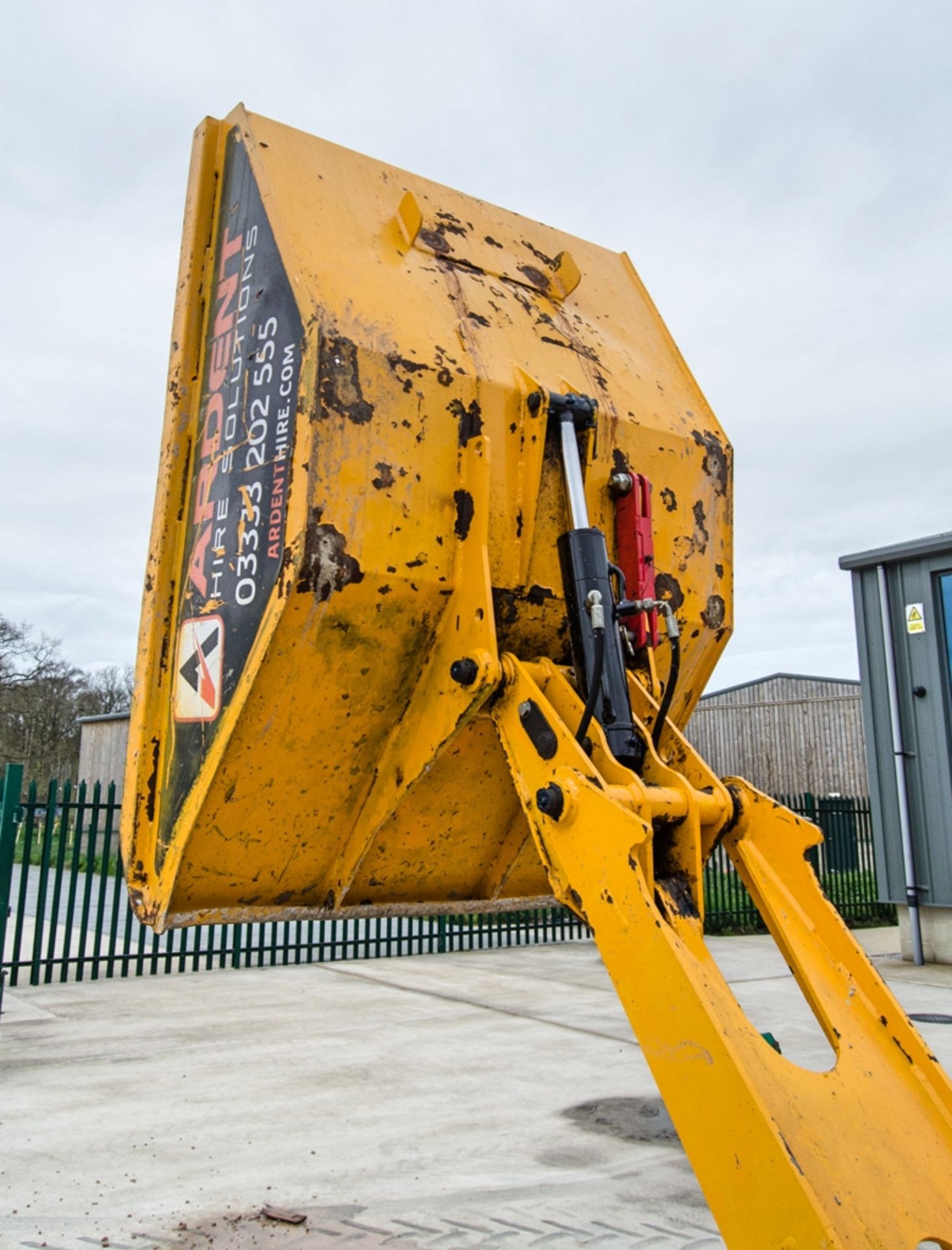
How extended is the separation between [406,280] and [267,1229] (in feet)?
9.37

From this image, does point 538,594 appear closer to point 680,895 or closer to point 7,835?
point 680,895

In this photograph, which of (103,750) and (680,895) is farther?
(103,750)

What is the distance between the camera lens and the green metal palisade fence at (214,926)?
7.85m

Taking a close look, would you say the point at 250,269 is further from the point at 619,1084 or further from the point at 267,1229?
the point at 619,1084

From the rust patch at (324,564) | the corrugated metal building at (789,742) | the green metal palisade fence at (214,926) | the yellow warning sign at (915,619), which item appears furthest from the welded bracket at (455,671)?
the corrugated metal building at (789,742)

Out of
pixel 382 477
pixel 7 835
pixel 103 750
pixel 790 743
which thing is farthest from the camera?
pixel 103 750

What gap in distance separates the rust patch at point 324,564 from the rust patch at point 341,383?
0.29 metres

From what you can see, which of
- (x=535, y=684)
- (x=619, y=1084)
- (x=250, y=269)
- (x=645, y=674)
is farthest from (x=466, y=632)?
(x=619, y=1084)

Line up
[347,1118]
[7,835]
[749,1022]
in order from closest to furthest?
1. [749,1022]
2. [347,1118]
3. [7,835]

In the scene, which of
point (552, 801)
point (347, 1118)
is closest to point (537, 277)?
point (552, 801)

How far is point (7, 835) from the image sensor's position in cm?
655

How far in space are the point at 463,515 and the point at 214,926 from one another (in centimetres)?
460

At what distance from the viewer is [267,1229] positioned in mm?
3027

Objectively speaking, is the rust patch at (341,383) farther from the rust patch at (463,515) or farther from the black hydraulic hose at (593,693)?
the black hydraulic hose at (593,693)
